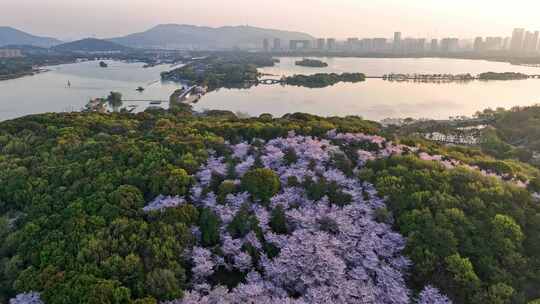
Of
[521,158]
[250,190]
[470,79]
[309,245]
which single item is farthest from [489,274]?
[470,79]

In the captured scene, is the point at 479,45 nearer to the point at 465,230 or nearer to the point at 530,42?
the point at 530,42

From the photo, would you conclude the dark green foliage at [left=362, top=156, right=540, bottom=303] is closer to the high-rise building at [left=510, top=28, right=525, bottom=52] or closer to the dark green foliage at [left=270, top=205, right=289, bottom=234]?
the dark green foliage at [left=270, top=205, right=289, bottom=234]

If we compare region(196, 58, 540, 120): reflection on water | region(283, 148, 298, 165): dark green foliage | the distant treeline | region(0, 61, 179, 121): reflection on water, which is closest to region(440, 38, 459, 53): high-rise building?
the distant treeline

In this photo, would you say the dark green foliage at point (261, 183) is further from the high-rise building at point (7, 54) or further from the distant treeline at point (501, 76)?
the high-rise building at point (7, 54)

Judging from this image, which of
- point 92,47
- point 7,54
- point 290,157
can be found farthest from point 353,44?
point 290,157

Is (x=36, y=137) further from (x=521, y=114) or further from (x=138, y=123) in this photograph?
(x=521, y=114)
